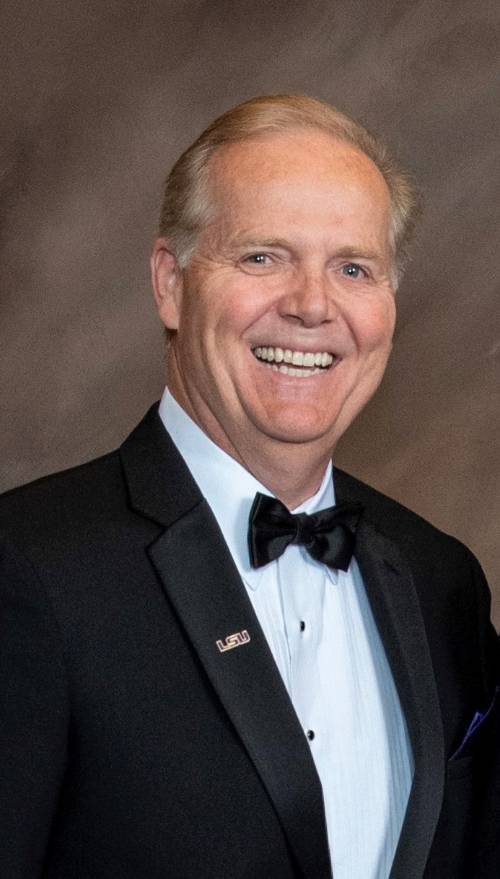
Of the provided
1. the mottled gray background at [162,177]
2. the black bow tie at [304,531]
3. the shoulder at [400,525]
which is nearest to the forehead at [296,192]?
the black bow tie at [304,531]

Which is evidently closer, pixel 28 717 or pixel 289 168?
pixel 28 717

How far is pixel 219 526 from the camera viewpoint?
9.18 ft

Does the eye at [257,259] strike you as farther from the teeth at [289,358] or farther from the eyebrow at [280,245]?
the teeth at [289,358]

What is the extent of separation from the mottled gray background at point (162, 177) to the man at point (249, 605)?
0.90 metres

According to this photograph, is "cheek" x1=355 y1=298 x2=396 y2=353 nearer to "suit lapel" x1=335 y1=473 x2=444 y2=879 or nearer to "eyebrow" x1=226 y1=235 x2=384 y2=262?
"eyebrow" x1=226 y1=235 x2=384 y2=262

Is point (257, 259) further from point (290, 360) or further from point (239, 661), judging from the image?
point (239, 661)

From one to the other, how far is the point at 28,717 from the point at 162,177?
161 centimetres

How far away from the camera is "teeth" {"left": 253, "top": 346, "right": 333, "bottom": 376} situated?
280 centimetres

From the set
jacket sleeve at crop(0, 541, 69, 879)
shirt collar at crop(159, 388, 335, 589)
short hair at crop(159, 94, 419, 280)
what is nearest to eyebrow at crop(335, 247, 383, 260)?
short hair at crop(159, 94, 419, 280)

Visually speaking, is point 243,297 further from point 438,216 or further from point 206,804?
point 438,216

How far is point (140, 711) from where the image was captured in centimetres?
262

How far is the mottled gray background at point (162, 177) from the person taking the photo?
3873 millimetres

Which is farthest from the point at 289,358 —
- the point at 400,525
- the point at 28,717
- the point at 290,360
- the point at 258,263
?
the point at 28,717

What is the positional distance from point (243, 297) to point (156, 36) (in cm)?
127
